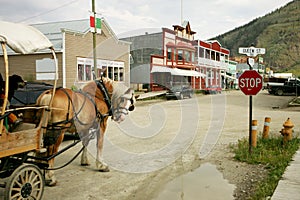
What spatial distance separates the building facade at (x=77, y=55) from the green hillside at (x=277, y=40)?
90.7 meters

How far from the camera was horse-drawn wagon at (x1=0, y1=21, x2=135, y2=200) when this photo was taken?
14.3 feet

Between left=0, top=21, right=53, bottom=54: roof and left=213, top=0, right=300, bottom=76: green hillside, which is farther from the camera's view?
left=213, top=0, right=300, bottom=76: green hillside

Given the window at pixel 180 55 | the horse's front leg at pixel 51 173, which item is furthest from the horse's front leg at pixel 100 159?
the window at pixel 180 55

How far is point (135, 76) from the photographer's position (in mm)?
36750

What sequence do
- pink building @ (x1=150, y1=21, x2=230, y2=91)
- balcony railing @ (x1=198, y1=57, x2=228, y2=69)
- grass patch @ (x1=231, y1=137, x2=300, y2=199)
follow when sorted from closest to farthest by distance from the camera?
grass patch @ (x1=231, y1=137, x2=300, y2=199), pink building @ (x1=150, y1=21, x2=230, y2=91), balcony railing @ (x1=198, y1=57, x2=228, y2=69)

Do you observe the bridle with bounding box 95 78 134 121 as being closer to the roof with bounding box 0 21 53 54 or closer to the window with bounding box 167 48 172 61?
the roof with bounding box 0 21 53 54

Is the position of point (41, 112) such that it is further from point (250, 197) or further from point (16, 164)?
point (250, 197)

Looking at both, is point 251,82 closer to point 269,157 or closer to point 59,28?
point 269,157

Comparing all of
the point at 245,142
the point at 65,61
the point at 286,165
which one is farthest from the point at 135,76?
the point at 286,165

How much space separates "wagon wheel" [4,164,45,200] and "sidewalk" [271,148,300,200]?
12.0 feet

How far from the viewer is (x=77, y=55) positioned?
2464 centimetres

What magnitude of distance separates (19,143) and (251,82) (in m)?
5.36

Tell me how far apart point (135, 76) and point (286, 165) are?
30.6 m

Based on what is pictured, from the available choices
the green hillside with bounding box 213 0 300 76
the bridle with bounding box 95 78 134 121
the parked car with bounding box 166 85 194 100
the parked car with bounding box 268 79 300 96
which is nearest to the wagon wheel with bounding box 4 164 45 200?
the bridle with bounding box 95 78 134 121
